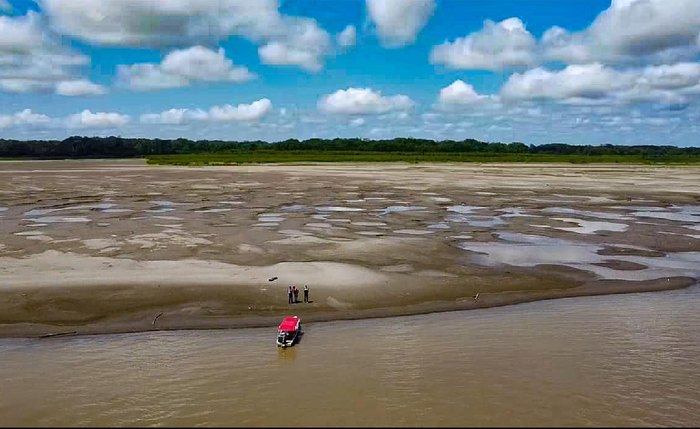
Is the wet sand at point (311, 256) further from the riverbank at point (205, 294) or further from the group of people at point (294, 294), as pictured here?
the group of people at point (294, 294)

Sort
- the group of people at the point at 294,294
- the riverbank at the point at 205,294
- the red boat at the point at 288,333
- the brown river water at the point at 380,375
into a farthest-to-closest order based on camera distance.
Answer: the group of people at the point at 294,294, the riverbank at the point at 205,294, the red boat at the point at 288,333, the brown river water at the point at 380,375

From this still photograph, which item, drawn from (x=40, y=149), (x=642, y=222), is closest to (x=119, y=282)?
(x=642, y=222)

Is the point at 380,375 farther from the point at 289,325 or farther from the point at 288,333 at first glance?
the point at 289,325

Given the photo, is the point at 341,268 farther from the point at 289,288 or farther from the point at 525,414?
the point at 525,414

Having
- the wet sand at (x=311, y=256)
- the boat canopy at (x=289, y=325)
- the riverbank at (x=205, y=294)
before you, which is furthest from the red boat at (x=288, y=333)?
the wet sand at (x=311, y=256)

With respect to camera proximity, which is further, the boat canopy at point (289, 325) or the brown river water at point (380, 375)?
the boat canopy at point (289, 325)

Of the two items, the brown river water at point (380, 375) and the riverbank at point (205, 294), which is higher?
the riverbank at point (205, 294)
